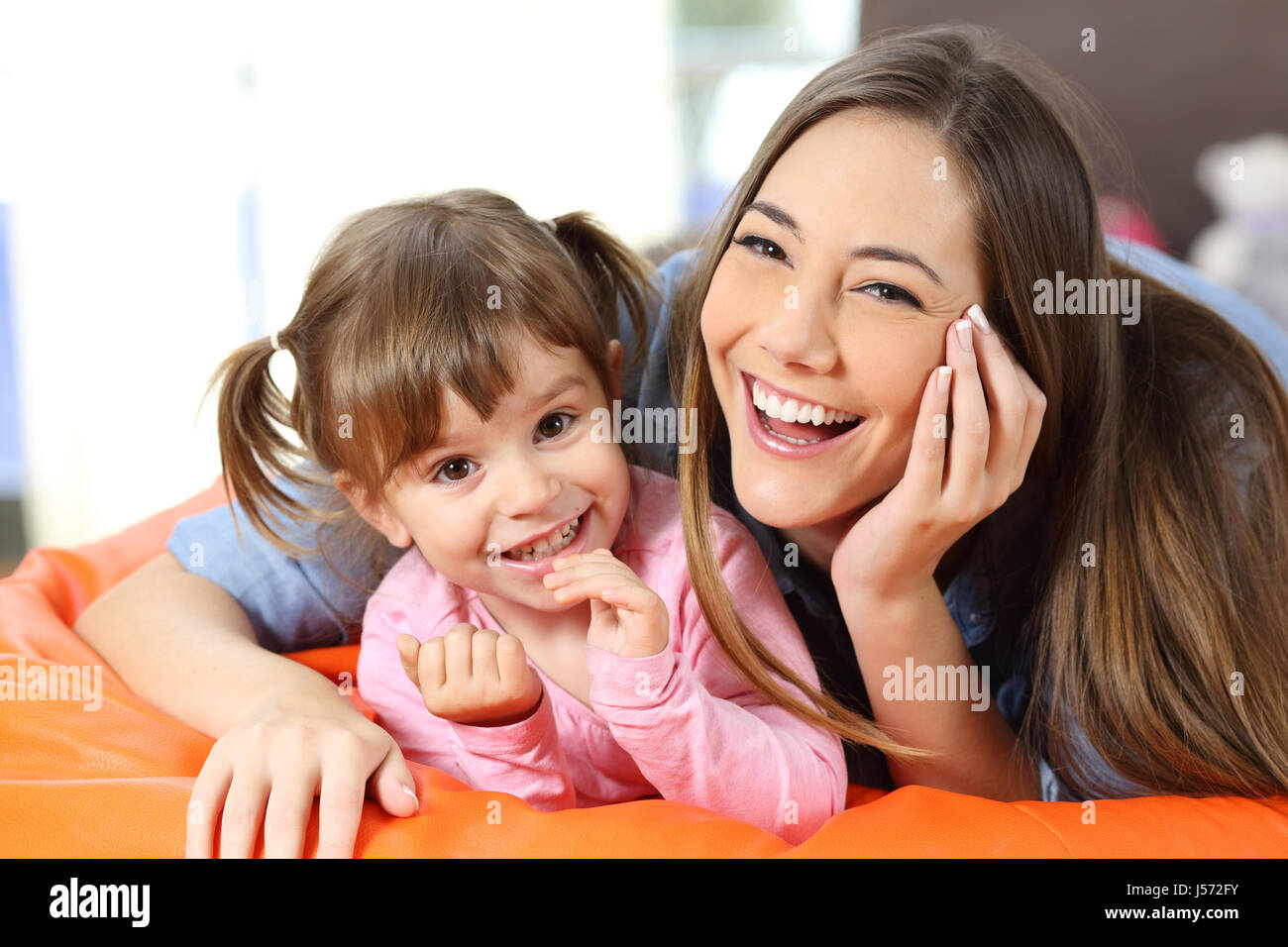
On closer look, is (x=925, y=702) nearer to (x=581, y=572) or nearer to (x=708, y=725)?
(x=708, y=725)

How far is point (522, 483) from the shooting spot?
993mm

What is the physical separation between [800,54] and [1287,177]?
1.71m

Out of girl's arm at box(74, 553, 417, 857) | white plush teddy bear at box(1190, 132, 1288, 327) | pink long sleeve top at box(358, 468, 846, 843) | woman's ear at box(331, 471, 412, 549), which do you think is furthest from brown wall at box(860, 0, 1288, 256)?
girl's arm at box(74, 553, 417, 857)

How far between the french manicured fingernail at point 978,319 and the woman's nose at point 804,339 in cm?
12

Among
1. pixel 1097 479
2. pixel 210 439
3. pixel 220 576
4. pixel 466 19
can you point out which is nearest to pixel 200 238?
pixel 210 439

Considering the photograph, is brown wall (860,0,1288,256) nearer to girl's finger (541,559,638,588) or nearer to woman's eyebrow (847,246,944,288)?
woman's eyebrow (847,246,944,288)

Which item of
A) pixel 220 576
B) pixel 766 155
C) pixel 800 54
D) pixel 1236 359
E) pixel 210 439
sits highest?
pixel 800 54

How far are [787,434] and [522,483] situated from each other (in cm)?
25

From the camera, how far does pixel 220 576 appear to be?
49.8 inches

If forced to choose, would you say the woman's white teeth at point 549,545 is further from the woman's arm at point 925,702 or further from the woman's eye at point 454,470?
the woman's arm at point 925,702

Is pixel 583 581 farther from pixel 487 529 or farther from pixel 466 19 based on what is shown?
pixel 466 19

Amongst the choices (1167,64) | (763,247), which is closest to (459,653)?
(763,247)

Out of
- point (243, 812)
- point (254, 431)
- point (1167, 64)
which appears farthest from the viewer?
point (1167, 64)

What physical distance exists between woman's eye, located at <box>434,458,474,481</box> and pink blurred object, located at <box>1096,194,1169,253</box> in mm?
846
